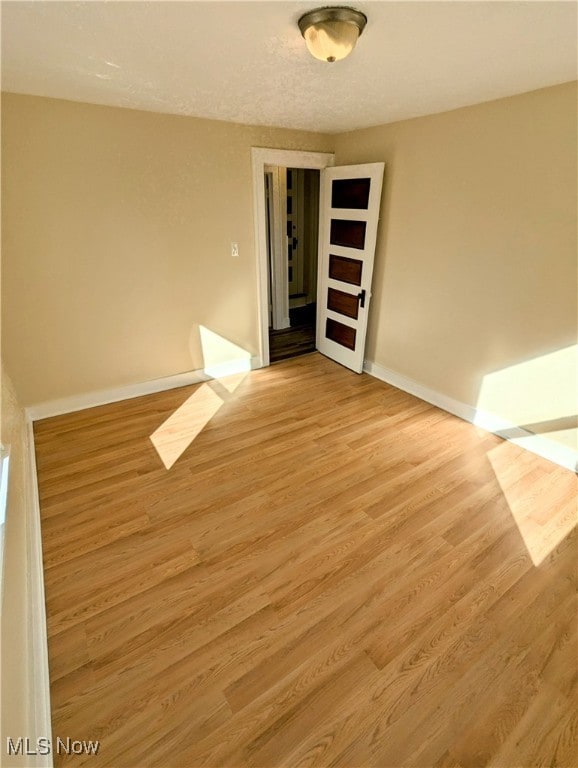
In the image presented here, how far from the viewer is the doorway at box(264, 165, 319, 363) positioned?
15.1ft

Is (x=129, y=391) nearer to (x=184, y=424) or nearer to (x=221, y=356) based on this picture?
(x=184, y=424)

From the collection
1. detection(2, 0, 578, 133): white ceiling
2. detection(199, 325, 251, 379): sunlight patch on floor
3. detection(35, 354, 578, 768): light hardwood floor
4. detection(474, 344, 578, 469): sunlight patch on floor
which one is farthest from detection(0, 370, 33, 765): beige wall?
detection(474, 344, 578, 469): sunlight patch on floor

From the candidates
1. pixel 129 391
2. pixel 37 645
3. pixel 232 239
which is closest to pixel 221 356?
pixel 129 391

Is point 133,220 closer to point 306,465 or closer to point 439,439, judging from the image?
point 306,465

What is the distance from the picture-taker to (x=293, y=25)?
1.41m

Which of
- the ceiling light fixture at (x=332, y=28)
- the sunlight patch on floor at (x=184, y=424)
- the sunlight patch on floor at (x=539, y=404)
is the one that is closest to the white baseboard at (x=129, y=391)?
the sunlight patch on floor at (x=184, y=424)

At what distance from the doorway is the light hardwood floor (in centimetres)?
221

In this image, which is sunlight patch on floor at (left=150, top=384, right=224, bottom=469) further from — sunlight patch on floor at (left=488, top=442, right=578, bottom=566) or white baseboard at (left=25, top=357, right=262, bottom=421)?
sunlight patch on floor at (left=488, top=442, right=578, bottom=566)

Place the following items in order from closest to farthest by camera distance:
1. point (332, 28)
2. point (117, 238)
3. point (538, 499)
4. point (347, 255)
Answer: point (332, 28), point (538, 499), point (117, 238), point (347, 255)

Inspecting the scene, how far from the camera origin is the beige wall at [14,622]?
3.28ft

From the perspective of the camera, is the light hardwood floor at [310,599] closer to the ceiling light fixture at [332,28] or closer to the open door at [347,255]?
the open door at [347,255]

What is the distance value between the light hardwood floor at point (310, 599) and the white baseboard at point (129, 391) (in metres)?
0.23

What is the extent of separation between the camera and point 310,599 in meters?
1.70

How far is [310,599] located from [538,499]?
5.25ft
